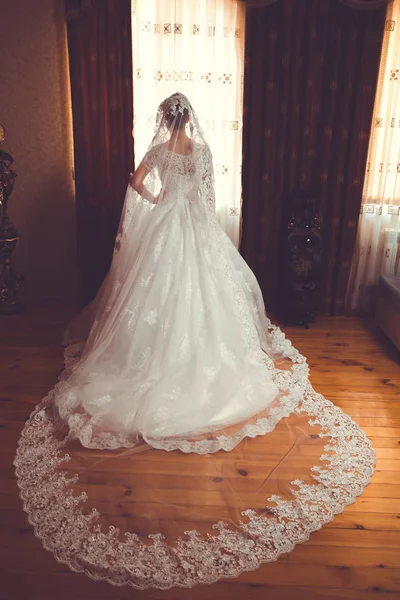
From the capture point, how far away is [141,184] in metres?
3.35

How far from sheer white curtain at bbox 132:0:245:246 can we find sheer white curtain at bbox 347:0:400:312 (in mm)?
1128

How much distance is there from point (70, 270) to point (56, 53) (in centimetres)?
184

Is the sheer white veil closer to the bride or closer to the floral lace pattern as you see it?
the bride

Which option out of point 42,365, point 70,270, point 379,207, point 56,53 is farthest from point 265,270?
point 56,53

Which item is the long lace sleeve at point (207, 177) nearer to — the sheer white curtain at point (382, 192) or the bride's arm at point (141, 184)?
the bride's arm at point (141, 184)

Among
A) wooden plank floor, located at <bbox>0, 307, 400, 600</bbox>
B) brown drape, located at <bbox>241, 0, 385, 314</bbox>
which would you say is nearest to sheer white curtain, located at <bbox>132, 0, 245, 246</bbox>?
brown drape, located at <bbox>241, 0, 385, 314</bbox>

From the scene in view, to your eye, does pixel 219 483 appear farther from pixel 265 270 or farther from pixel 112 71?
pixel 112 71

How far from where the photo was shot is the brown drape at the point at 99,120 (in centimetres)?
414

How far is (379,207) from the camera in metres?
4.50

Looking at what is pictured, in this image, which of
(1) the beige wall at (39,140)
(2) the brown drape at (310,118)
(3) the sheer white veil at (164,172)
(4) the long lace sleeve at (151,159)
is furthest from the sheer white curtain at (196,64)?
(4) the long lace sleeve at (151,159)

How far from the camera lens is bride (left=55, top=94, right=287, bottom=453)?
9.07 feet

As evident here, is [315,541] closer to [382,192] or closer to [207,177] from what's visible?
A: [207,177]

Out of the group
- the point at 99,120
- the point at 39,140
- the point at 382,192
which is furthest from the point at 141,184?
the point at 382,192

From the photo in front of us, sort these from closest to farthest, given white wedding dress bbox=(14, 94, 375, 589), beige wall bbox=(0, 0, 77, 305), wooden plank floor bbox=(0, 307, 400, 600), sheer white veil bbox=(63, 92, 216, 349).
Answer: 1. wooden plank floor bbox=(0, 307, 400, 600)
2. white wedding dress bbox=(14, 94, 375, 589)
3. sheer white veil bbox=(63, 92, 216, 349)
4. beige wall bbox=(0, 0, 77, 305)
